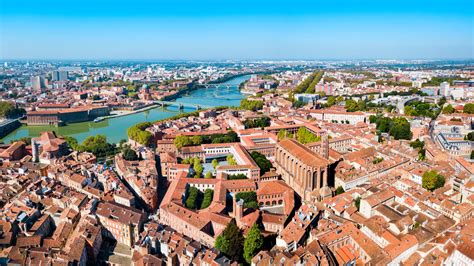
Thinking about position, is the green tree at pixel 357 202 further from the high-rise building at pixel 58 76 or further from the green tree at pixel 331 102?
the high-rise building at pixel 58 76

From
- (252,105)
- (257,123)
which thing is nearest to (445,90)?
(252,105)

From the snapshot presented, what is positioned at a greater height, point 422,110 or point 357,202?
point 422,110

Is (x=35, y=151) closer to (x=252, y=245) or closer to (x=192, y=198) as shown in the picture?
(x=192, y=198)

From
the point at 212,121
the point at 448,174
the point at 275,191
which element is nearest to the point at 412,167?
the point at 448,174

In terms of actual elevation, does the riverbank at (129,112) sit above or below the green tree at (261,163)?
below

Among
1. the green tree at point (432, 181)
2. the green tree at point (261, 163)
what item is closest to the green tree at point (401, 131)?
the green tree at point (432, 181)

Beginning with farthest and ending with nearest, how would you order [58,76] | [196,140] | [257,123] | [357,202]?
[58,76] < [257,123] < [196,140] < [357,202]

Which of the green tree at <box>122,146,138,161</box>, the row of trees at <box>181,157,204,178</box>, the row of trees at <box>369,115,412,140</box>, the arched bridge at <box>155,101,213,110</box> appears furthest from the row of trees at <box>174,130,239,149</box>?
the arched bridge at <box>155,101,213,110</box>
